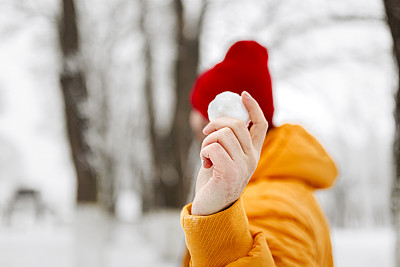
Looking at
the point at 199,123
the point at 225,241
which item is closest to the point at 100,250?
the point at 199,123

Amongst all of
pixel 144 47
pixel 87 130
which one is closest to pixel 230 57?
pixel 87 130

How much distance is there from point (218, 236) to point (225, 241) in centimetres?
3

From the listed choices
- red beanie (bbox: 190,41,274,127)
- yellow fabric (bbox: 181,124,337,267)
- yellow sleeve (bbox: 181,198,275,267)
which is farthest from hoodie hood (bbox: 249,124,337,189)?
yellow sleeve (bbox: 181,198,275,267)

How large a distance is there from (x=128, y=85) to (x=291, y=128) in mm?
13601

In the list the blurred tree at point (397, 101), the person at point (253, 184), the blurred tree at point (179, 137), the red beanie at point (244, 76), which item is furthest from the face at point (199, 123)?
the blurred tree at point (179, 137)

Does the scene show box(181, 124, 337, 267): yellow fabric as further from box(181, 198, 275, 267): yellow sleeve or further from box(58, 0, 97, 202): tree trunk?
box(58, 0, 97, 202): tree trunk

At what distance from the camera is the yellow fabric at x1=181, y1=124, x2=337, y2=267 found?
1035 millimetres

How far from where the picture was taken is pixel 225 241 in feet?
3.40

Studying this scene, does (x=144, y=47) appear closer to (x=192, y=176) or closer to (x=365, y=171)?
(x=192, y=176)

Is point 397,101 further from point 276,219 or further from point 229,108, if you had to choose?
point 229,108

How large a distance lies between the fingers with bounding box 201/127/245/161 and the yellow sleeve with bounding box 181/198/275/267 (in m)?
0.13

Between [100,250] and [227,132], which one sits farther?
[100,250]

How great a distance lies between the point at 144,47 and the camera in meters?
10.6

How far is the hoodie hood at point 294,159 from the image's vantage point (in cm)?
148
